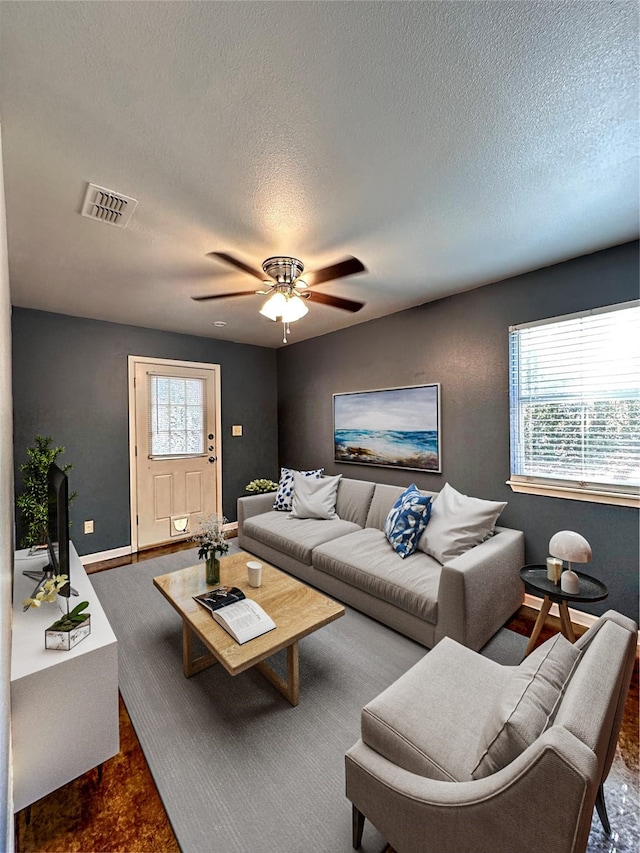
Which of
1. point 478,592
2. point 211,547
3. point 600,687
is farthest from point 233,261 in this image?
point 478,592

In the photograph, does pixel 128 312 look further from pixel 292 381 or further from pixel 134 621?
pixel 134 621

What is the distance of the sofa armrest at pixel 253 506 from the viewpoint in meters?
3.85

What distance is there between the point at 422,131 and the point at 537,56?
38 centimetres

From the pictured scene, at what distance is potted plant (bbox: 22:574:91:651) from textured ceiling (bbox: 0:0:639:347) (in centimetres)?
187

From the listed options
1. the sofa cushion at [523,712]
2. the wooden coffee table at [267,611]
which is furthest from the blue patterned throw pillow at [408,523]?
the sofa cushion at [523,712]

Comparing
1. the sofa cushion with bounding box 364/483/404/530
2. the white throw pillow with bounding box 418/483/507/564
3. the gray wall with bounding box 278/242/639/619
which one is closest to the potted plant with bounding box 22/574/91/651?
the white throw pillow with bounding box 418/483/507/564

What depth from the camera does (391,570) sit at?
2.45 meters

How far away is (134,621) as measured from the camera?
256 cm

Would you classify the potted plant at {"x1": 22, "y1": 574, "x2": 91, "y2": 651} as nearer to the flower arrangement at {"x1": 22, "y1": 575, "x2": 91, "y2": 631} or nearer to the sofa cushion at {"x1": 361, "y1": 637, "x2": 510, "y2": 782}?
the flower arrangement at {"x1": 22, "y1": 575, "x2": 91, "y2": 631}

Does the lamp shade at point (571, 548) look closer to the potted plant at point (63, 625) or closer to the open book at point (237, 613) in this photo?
the open book at point (237, 613)

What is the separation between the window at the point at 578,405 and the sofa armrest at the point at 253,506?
8.02ft

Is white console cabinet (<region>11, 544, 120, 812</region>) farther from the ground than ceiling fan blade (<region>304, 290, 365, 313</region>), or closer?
closer

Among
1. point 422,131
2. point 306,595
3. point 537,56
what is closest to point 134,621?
point 306,595

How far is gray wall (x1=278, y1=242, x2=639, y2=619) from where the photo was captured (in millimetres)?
2338
